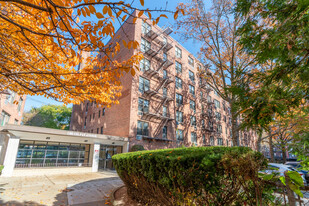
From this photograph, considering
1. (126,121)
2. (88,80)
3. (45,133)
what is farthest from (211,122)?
(88,80)

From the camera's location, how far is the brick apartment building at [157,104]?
64.0 ft

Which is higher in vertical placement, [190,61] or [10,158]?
[190,61]

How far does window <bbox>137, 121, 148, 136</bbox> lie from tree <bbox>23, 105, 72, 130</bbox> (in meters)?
29.5

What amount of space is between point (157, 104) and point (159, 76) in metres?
3.90

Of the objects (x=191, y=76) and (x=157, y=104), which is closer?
(x=157, y=104)

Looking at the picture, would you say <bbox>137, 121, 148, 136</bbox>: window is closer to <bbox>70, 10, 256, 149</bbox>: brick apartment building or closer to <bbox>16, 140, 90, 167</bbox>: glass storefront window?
<bbox>70, 10, 256, 149</bbox>: brick apartment building

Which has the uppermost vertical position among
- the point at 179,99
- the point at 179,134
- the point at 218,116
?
the point at 179,99

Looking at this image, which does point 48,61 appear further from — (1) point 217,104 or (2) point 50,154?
(1) point 217,104

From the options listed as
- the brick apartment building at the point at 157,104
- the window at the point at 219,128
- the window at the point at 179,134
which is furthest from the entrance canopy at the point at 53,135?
the window at the point at 219,128

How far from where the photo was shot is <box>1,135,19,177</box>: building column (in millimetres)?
12039

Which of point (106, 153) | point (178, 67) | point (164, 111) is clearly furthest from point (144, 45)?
point (106, 153)

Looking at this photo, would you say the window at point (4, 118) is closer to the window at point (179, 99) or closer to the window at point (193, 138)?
the window at point (179, 99)

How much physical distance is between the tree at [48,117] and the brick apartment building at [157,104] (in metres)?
11.1

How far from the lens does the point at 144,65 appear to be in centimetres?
2109
